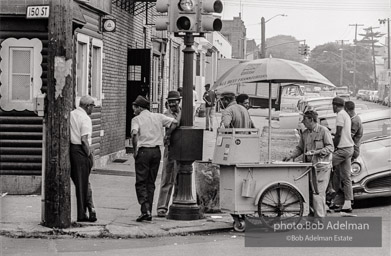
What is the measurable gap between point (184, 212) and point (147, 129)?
1357 millimetres

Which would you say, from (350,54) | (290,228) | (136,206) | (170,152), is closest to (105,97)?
(136,206)

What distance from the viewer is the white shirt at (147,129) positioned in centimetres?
1182

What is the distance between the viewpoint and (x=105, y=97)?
19281 millimetres

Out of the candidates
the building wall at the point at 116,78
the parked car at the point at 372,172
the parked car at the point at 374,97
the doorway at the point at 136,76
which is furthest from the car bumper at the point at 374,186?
the parked car at the point at 374,97

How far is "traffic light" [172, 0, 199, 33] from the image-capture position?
11930 mm

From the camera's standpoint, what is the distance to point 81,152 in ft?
37.3

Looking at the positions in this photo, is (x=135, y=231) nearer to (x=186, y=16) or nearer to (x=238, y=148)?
(x=238, y=148)

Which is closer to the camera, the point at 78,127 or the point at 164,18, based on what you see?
the point at 78,127

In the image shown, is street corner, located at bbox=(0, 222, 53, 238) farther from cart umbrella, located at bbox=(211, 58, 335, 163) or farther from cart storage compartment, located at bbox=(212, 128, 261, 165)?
cart umbrella, located at bbox=(211, 58, 335, 163)

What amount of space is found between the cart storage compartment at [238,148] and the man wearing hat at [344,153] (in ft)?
7.64

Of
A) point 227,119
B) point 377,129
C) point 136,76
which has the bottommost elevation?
point 377,129

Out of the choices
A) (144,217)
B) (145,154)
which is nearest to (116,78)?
(145,154)

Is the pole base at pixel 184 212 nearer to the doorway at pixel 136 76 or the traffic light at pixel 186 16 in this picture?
the traffic light at pixel 186 16

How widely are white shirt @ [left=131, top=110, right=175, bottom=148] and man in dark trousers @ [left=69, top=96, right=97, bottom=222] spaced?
737 millimetres
